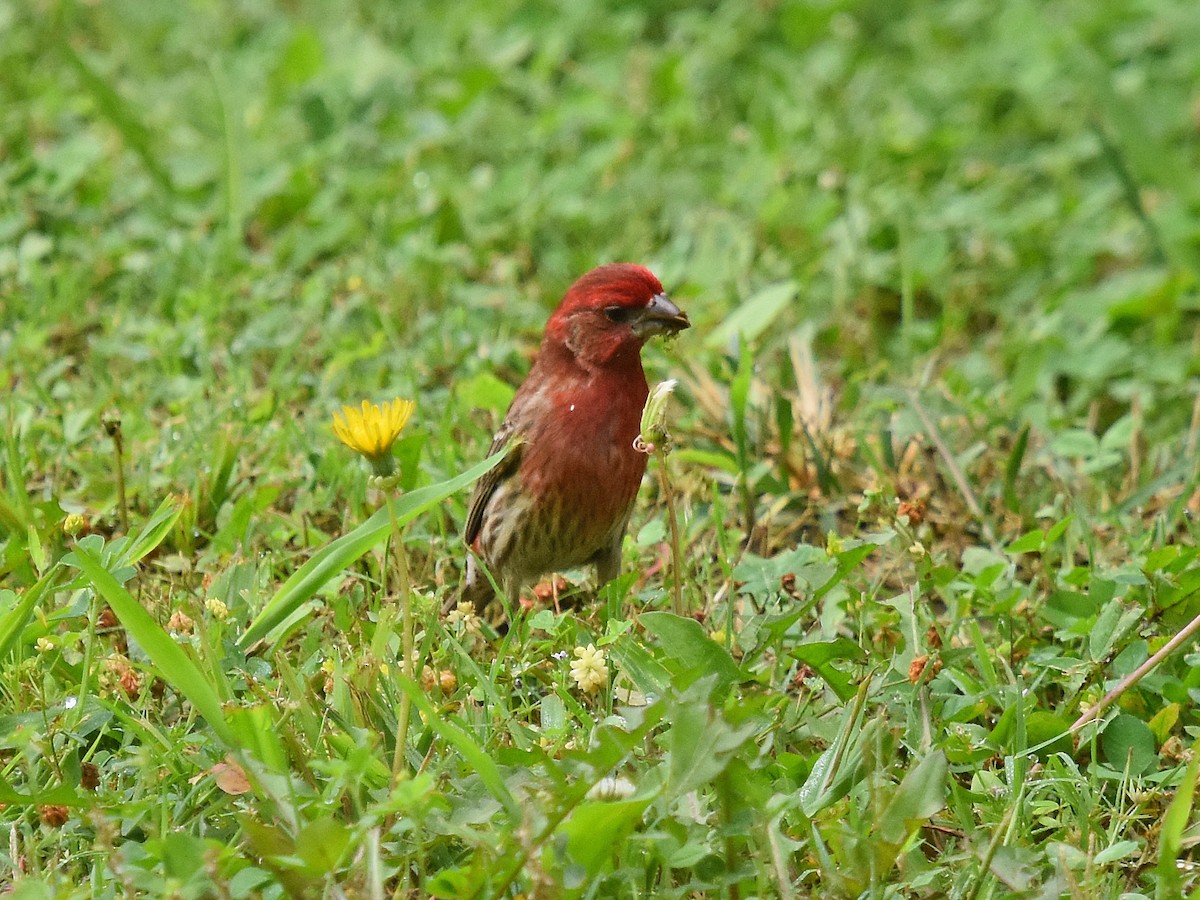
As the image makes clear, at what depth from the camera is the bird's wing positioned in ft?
13.6

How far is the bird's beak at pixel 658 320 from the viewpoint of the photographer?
4.10 m

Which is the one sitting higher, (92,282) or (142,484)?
(92,282)

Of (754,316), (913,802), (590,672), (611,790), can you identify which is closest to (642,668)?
(590,672)

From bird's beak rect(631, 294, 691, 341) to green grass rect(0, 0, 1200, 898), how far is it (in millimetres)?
516

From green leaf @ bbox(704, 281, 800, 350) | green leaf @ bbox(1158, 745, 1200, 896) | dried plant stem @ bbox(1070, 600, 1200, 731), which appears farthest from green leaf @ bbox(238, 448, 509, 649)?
green leaf @ bbox(704, 281, 800, 350)

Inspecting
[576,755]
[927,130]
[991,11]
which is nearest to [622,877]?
[576,755]

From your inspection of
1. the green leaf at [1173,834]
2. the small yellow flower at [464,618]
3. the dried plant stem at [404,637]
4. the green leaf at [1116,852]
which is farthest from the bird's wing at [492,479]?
the green leaf at [1173,834]

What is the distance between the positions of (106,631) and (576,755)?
1456mm

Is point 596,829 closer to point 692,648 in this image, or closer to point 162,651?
point 692,648

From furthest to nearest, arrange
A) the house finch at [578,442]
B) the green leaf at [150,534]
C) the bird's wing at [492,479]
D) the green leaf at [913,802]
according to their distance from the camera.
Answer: the bird's wing at [492,479] < the house finch at [578,442] < the green leaf at [150,534] < the green leaf at [913,802]

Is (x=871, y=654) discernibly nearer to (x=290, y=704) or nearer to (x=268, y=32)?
(x=290, y=704)

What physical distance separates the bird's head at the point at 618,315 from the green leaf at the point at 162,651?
59.5 inches

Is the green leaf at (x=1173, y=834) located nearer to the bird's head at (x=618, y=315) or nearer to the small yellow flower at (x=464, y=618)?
the small yellow flower at (x=464, y=618)

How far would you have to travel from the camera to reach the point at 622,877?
9.23 feet
